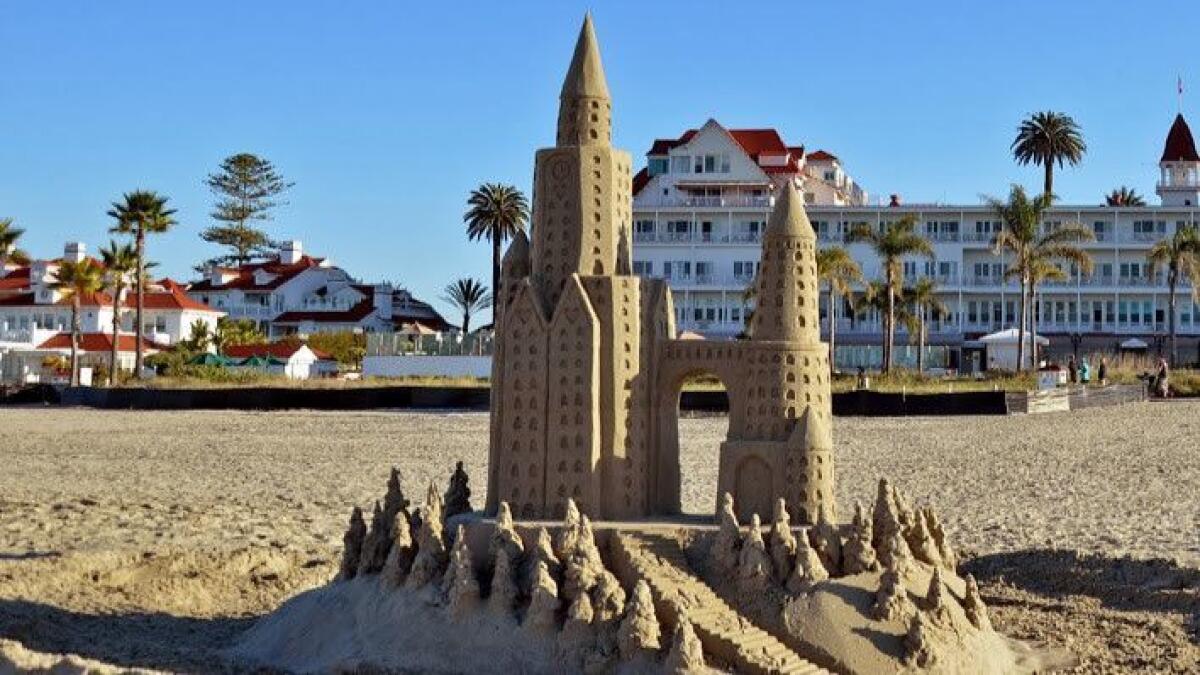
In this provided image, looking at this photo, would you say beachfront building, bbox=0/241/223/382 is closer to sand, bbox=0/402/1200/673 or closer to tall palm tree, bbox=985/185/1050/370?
sand, bbox=0/402/1200/673

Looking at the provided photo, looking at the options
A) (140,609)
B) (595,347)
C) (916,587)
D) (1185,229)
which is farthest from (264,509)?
(1185,229)

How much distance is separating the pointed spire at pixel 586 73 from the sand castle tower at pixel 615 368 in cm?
3

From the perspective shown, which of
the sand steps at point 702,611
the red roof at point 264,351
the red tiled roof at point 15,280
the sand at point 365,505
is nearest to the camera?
the sand steps at point 702,611

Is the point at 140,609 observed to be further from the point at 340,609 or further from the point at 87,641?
the point at 340,609

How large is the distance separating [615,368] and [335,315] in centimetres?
8746

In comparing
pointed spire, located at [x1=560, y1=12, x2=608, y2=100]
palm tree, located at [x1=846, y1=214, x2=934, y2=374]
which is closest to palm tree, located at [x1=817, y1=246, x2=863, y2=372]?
palm tree, located at [x1=846, y1=214, x2=934, y2=374]

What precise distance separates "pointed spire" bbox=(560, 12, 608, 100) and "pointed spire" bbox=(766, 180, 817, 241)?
6.77ft

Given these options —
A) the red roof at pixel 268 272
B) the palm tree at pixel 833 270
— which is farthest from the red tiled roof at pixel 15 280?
the palm tree at pixel 833 270

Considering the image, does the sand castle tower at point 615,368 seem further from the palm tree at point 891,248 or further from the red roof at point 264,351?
the red roof at point 264,351

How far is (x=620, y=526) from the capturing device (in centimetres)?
1354

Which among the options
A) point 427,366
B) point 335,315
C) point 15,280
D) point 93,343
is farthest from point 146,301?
point 427,366

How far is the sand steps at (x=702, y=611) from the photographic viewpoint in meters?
12.1

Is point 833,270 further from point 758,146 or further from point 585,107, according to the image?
point 585,107

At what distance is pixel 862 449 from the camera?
→ 36.8 m
